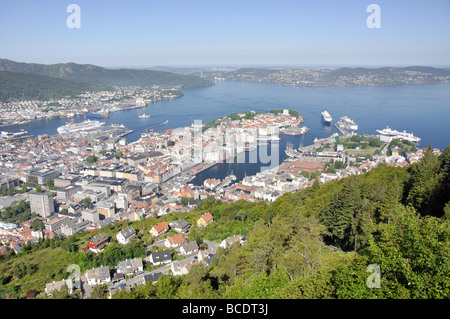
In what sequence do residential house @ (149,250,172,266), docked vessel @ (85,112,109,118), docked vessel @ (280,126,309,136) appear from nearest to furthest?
residential house @ (149,250,172,266), docked vessel @ (280,126,309,136), docked vessel @ (85,112,109,118)

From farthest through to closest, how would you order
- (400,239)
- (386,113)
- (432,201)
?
(386,113) < (432,201) < (400,239)

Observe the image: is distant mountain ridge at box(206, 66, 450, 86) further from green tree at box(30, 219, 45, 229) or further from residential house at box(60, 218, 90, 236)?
green tree at box(30, 219, 45, 229)

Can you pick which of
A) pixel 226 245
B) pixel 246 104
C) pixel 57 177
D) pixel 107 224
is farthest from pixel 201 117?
pixel 226 245

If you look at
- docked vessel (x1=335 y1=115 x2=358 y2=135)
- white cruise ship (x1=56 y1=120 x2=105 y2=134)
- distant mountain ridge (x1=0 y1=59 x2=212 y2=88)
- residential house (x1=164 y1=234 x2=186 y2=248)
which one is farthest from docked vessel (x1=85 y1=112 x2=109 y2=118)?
residential house (x1=164 y1=234 x2=186 y2=248)

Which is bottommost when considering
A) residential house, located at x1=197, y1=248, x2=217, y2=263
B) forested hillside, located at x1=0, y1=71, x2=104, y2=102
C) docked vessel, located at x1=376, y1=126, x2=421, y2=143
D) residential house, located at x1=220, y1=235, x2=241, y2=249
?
residential house, located at x1=197, y1=248, x2=217, y2=263

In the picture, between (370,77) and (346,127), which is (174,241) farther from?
(370,77)

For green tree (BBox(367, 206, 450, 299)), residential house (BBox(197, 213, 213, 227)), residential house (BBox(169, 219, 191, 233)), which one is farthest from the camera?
residential house (BBox(197, 213, 213, 227))

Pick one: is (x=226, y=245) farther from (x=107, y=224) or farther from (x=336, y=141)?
(x=336, y=141)
